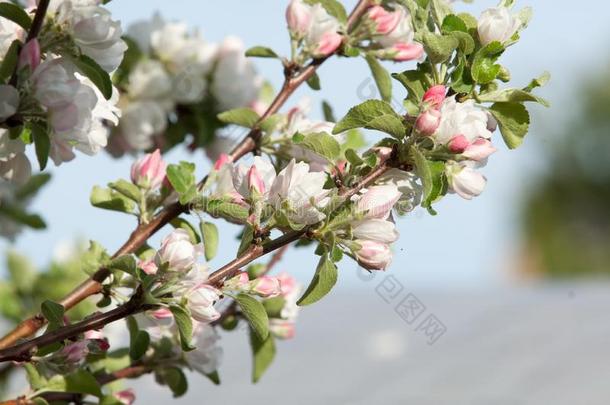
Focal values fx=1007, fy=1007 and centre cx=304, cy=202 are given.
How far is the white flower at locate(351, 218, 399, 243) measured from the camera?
0.74 metres

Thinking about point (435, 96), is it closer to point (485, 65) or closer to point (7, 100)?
point (485, 65)

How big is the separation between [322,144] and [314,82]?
0.86 ft

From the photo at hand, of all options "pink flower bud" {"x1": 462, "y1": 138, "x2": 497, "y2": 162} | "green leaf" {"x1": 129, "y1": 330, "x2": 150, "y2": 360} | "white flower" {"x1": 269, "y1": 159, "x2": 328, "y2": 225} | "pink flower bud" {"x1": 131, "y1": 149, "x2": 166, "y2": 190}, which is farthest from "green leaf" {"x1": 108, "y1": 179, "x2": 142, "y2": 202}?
"pink flower bud" {"x1": 462, "y1": 138, "x2": 497, "y2": 162}

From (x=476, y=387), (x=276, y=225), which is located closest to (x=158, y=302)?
(x=276, y=225)

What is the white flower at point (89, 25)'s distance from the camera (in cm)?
73

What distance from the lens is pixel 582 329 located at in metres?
2.41

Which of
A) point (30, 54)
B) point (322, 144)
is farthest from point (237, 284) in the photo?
point (30, 54)

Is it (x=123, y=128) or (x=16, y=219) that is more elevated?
(x=123, y=128)

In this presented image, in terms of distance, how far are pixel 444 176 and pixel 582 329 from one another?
1762 mm

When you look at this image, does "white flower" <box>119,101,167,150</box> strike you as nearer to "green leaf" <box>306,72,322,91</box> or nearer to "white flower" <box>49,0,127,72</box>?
"green leaf" <box>306,72,322,91</box>

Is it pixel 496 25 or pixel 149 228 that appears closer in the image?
pixel 496 25

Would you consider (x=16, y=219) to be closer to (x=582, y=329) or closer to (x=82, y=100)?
(x=82, y=100)

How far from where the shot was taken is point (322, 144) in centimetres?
80

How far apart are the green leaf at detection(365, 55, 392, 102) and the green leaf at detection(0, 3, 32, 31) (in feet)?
1.29
